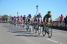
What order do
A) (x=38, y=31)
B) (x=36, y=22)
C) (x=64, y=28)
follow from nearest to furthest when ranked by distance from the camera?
Result: (x=38, y=31) → (x=36, y=22) → (x=64, y=28)

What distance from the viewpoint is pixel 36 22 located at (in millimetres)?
31125

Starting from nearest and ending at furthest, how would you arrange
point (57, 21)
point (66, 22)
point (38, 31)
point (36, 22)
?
point (38, 31) < point (36, 22) < point (66, 22) < point (57, 21)

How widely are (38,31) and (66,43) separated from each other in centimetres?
1087

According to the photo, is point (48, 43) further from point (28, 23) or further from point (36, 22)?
point (28, 23)

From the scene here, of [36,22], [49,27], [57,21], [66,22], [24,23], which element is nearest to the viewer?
[49,27]

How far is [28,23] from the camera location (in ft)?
114

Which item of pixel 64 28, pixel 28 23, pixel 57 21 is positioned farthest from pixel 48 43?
pixel 57 21

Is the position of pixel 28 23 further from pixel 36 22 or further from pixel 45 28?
pixel 45 28

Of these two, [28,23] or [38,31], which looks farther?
[28,23]

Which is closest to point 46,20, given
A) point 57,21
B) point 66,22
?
point 66,22

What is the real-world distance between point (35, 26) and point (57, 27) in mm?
22769

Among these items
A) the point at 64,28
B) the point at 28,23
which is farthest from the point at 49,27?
the point at 64,28

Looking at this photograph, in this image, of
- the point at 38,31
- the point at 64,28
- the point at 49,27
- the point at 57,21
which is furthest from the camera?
the point at 57,21

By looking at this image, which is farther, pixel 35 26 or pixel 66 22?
pixel 66 22
